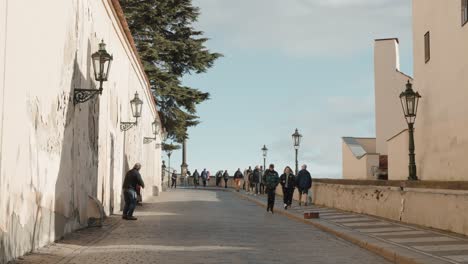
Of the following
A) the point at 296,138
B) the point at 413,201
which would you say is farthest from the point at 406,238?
the point at 296,138

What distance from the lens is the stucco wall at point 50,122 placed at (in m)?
9.79

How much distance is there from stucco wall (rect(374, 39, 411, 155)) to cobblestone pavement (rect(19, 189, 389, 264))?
20.9m

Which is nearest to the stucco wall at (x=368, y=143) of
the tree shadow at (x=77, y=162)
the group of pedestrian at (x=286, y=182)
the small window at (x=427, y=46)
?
the group of pedestrian at (x=286, y=182)

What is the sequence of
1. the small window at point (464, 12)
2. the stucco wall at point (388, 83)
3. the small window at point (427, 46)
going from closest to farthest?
the small window at point (464, 12)
the small window at point (427, 46)
the stucco wall at point (388, 83)

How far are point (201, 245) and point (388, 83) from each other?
27.4 metres

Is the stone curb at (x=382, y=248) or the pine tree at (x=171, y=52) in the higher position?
the pine tree at (x=171, y=52)

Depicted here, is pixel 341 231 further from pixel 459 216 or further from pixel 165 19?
pixel 165 19

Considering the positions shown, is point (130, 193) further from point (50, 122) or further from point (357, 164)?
point (357, 164)

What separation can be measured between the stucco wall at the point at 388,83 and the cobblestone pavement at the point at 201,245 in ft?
68.5

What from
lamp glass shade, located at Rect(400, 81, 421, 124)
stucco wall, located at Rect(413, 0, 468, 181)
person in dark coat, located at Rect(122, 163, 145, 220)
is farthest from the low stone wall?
person in dark coat, located at Rect(122, 163, 145, 220)

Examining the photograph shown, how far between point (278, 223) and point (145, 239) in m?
6.28

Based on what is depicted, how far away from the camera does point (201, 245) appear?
13.0 meters

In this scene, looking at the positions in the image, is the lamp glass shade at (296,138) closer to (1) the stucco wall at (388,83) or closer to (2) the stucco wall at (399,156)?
(2) the stucco wall at (399,156)

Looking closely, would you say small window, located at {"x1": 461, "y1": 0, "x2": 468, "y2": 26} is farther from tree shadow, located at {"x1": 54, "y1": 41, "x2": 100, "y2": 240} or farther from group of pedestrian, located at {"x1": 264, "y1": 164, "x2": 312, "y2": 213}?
tree shadow, located at {"x1": 54, "y1": 41, "x2": 100, "y2": 240}
